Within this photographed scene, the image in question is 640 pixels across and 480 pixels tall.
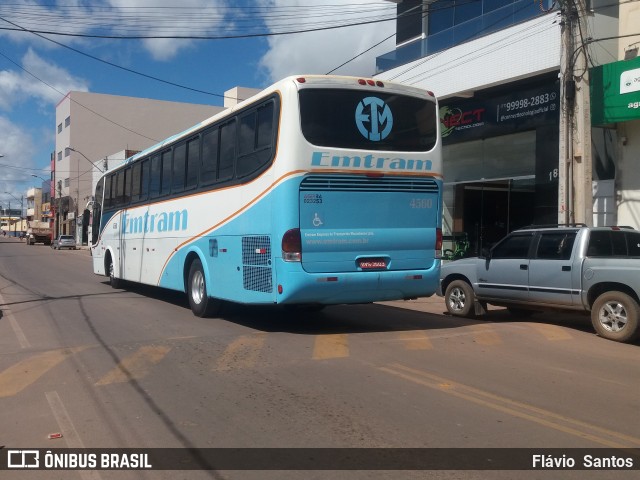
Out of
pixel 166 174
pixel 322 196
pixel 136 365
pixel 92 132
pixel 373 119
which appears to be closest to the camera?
pixel 136 365

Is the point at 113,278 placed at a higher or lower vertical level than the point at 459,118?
lower

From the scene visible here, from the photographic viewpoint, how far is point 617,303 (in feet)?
30.4

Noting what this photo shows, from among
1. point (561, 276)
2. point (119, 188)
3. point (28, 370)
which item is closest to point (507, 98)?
point (561, 276)

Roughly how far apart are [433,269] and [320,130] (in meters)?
2.92

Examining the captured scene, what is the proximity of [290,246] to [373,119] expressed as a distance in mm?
2407

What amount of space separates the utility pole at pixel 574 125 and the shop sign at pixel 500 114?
11.6 ft

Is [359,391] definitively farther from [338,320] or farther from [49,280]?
[49,280]

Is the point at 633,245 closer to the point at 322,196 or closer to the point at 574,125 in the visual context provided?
the point at 574,125

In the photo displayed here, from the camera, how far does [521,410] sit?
18.7ft

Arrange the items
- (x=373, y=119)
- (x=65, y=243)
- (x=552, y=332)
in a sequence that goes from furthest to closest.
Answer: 1. (x=65, y=243)
2. (x=552, y=332)
3. (x=373, y=119)

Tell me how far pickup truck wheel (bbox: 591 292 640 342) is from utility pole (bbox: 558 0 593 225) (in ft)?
11.9

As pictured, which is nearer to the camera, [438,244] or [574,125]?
[438,244]

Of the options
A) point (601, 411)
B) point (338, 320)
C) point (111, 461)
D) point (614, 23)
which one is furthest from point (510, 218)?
point (111, 461)

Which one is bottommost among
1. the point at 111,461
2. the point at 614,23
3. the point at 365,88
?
the point at 111,461
